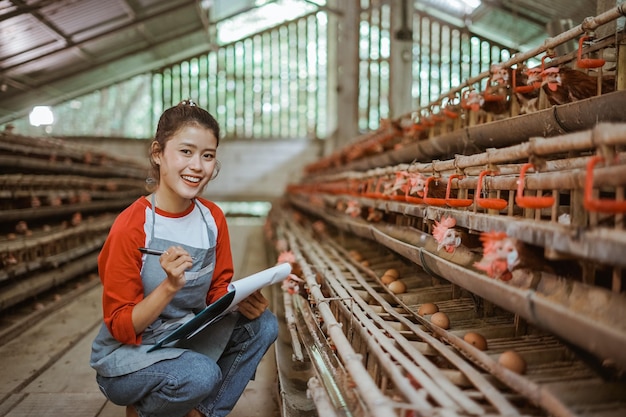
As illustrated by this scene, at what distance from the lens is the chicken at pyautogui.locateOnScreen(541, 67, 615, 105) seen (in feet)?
8.45

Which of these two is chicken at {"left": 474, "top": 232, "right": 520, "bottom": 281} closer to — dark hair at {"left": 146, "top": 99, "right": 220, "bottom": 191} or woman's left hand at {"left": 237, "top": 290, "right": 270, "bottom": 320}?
woman's left hand at {"left": 237, "top": 290, "right": 270, "bottom": 320}

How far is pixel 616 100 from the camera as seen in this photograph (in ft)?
7.23

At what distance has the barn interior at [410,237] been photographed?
1394 mm

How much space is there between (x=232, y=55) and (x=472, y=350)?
13013mm

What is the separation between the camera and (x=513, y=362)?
156cm

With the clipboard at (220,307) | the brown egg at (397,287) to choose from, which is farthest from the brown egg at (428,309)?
the clipboard at (220,307)

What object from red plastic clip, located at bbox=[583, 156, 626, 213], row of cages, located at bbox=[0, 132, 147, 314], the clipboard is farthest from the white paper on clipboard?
row of cages, located at bbox=[0, 132, 147, 314]

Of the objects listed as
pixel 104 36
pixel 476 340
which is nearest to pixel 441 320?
pixel 476 340

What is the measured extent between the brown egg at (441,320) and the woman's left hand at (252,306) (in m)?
0.66

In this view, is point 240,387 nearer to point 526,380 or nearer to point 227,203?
point 526,380

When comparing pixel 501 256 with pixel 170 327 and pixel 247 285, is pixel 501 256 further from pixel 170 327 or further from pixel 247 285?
pixel 170 327

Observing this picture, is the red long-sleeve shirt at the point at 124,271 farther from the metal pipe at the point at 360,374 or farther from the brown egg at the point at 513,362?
the brown egg at the point at 513,362

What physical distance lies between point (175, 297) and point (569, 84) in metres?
2.03

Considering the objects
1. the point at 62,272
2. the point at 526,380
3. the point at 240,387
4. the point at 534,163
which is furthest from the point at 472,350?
the point at 62,272
